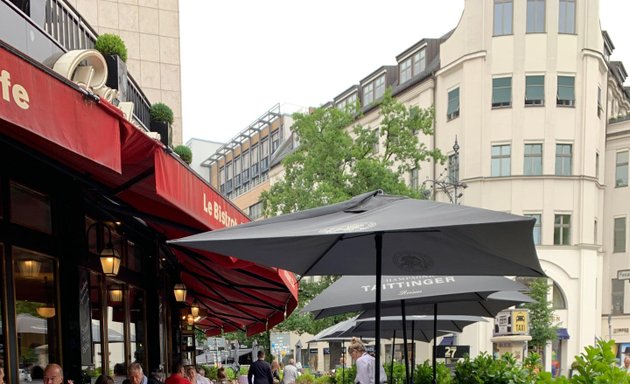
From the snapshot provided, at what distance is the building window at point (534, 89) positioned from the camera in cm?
3688

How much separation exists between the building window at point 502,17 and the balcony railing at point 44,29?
107 feet

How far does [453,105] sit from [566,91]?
6026 millimetres

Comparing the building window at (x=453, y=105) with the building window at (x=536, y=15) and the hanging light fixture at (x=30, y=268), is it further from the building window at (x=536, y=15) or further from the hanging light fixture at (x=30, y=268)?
the hanging light fixture at (x=30, y=268)

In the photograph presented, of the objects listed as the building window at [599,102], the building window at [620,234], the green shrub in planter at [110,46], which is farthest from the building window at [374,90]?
the green shrub in planter at [110,46]

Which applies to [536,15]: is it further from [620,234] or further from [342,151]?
[342,151]

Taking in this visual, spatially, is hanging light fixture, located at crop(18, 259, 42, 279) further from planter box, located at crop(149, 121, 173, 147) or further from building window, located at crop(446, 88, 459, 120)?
building window, located at crop(446, 88, 459, 120)

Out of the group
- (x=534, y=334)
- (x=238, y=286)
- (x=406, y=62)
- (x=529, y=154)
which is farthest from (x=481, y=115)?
→ (x=238, y=286)

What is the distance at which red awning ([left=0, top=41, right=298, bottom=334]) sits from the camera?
307 centimetres

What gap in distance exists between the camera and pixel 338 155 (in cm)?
2769

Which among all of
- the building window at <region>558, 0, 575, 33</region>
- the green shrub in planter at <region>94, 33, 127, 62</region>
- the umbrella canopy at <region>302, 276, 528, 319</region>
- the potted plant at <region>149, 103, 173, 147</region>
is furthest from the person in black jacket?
the building window at <region>558, 0, 575, 33</region>

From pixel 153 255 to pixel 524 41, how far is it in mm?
31680

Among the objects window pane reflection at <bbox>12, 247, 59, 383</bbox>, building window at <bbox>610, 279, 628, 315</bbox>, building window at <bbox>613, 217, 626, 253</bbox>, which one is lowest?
window pane reflection at <bbox>12, 247, 59, 383</bbox>

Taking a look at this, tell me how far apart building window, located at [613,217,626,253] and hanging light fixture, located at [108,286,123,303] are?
38646mm

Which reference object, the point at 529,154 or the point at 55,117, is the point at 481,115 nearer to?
the point at 529,154
